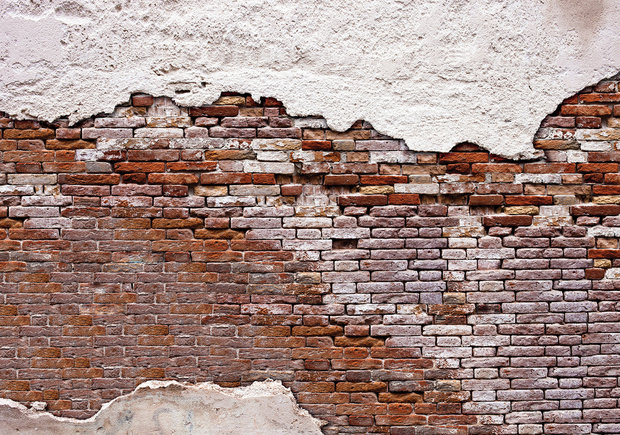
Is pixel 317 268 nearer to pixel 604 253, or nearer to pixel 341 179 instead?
pixel 341 179

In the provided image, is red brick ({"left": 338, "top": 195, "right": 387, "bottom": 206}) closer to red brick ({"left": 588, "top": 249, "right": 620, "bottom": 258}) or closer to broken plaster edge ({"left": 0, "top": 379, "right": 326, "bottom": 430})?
broken plaster edge ({"left": 0, "top": 379, "right": 326, "bottom": 430})

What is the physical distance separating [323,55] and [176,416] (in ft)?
8.41

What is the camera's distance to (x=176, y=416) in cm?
347

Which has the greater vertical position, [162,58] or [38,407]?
[162,58]

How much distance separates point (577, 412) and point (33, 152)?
4.00 metres

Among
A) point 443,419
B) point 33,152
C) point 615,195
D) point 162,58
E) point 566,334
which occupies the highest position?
point 162,58

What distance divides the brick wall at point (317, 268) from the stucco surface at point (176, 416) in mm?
87

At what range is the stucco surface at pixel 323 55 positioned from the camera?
3.46 meters

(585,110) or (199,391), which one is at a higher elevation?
(585,110)

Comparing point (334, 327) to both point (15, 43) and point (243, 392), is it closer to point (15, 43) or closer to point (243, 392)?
point (243, 392)

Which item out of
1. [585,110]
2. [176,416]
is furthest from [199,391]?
[585,110]

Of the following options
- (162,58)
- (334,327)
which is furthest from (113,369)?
(162,58)

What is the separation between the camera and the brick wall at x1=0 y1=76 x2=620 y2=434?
3.50 meters

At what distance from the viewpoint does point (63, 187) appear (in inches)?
138
